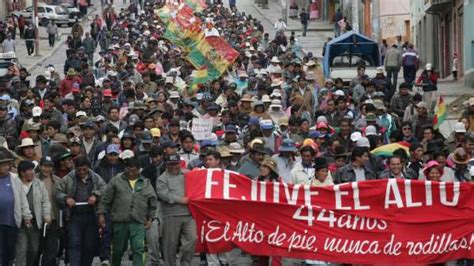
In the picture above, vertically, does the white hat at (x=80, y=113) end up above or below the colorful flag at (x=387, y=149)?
above

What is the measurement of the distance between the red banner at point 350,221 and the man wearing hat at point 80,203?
162 centimetres

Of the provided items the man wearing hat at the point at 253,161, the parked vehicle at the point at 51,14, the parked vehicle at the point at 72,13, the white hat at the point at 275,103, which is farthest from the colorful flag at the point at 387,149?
the parked vehicle at the point at 72,13

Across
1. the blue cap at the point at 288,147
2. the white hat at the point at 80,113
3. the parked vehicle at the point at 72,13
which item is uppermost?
the blue cap at the point at 288,147

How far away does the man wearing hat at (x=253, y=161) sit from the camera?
63.8 ft

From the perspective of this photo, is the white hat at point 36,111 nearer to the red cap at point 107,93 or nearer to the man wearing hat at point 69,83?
the red cap at point 107,93

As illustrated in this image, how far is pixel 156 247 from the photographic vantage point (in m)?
19.0

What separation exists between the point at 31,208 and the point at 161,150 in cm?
243

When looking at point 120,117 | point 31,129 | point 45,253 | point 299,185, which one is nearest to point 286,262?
point 299,185

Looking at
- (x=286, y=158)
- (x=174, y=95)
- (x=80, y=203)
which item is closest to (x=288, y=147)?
(x=286, y=158)

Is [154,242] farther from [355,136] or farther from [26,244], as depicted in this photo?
[355,136]

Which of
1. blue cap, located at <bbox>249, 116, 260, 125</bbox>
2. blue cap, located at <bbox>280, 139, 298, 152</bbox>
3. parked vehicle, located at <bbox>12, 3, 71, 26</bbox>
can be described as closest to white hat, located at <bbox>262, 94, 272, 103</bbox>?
blue cap, located at <bbox>249, 116, 260, 125</bbox>

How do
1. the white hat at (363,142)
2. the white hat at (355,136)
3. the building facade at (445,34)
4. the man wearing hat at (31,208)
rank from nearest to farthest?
the man wearing hat at (31,208), the white hat at (363,142), the white hat at (355,136), the building facade at (445,34)

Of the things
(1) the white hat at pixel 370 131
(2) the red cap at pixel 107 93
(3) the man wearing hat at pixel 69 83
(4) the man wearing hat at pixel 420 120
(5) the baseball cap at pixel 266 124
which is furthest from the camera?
(3) the man wearing hat at pixel 69 83

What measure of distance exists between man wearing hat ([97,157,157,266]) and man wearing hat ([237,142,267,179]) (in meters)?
1.38
